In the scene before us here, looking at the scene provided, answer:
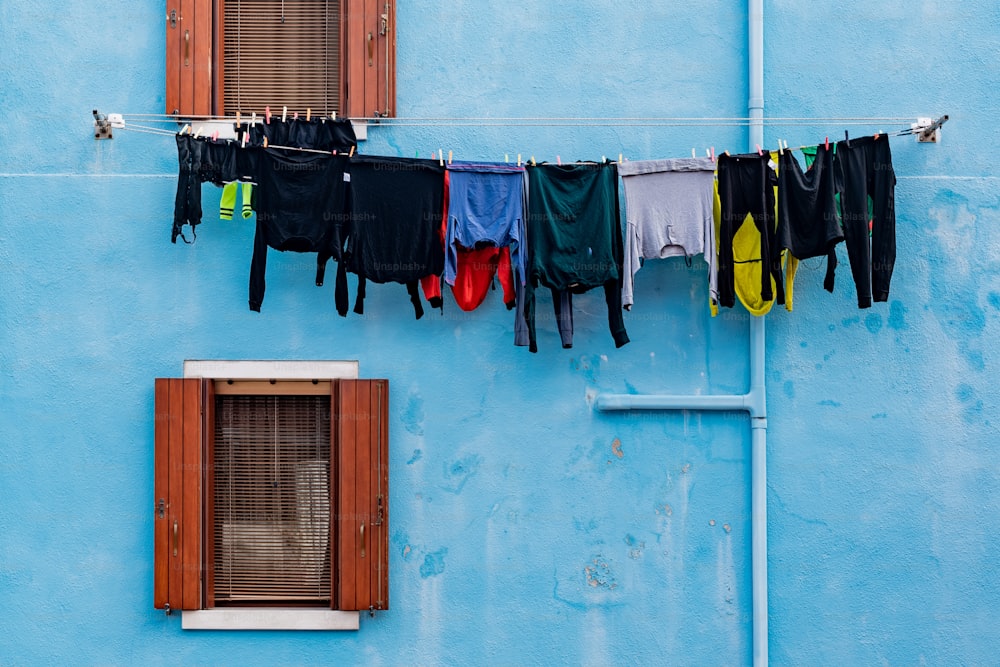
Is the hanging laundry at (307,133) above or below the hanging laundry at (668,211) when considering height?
above

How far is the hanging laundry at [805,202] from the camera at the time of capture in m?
6.04

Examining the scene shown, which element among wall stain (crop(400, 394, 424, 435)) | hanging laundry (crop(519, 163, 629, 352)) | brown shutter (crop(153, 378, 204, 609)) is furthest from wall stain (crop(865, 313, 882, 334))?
brown shutter (crop(153, 378, 204, 609))

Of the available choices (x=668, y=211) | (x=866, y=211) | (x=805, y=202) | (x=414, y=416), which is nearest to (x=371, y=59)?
(x=668, y=211)

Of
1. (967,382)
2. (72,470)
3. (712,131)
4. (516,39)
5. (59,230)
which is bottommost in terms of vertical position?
(72,470)

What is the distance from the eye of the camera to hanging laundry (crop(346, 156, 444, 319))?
20.1 feet

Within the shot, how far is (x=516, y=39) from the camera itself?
6.55m

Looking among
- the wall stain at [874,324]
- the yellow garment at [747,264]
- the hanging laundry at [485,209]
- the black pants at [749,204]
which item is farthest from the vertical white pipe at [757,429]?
the hanging laundry at [485,209]

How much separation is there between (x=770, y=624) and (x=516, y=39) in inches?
155

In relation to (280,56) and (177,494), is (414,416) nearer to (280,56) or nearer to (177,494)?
(177,494)

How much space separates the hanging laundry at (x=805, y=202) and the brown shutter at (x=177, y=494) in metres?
3.63

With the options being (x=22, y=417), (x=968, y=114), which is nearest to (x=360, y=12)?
(x=22, y=417)

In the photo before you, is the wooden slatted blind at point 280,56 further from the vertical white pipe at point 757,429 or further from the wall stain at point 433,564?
the wall stain at point 433,564

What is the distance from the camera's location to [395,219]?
20.2 feet

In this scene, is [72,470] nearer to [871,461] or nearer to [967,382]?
[871,461]
